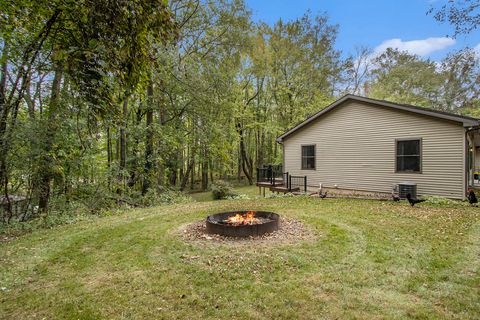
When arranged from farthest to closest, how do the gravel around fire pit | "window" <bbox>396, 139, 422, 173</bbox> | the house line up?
"window" <bbox>396, 139, 422, 173</bbox>, the house, the gravel around fire pit

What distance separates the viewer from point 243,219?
20.3 feet

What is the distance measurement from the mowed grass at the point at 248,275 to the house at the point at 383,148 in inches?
144

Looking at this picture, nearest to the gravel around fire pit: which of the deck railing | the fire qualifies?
the fire

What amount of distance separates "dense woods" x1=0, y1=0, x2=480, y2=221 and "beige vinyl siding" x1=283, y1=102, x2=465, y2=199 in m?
3.01

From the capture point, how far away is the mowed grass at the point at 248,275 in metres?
2.93

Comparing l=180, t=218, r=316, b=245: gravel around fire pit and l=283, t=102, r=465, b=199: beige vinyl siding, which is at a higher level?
l=283, t=102, r=465, b=199: beige vinyl siding

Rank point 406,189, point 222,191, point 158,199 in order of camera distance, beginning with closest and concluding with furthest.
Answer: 1. point 406,189
2. point 158,199
3. point 222,191

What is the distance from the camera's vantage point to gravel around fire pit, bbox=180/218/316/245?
5.17 m

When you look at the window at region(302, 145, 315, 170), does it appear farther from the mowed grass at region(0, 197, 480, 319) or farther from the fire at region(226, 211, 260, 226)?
the fire at region(226, 211, 260, 226)

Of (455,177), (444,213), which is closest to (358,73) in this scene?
(455,177)

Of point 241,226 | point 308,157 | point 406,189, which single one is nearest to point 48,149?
point 241,226

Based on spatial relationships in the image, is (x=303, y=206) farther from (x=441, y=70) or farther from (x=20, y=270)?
(x=441, y=70)

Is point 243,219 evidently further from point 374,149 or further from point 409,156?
point 409,156

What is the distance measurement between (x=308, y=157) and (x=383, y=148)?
145 inches
